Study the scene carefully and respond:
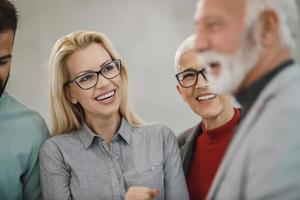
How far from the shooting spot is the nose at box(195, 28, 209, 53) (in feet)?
2.93

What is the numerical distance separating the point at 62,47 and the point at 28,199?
548mm

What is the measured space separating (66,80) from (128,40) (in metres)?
1.13

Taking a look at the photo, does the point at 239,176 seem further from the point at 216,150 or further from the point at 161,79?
the point at 161,79

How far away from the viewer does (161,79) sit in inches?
108

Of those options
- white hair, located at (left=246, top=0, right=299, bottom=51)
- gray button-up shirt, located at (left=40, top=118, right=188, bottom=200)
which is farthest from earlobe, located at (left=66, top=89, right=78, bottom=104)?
white hair, located at (left=246, top=0, right=299, bottom=51)

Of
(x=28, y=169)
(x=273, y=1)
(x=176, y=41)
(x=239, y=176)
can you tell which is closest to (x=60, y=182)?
(x=28, y=169)

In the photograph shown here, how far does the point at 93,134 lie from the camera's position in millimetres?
1611

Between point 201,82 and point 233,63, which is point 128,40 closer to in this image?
point 201,82

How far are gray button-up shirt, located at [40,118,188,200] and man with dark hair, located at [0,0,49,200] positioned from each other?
6cm

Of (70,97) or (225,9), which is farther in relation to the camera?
(70,97)

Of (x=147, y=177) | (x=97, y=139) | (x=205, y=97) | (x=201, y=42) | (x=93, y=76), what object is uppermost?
(x=201, y=42)

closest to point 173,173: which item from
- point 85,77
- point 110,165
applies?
point 110,165

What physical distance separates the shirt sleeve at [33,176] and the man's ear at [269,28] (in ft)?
3.28

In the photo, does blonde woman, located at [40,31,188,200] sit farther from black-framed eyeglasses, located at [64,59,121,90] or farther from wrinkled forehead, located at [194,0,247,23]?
wrinkled forehead, located at [194,0,247,23]
